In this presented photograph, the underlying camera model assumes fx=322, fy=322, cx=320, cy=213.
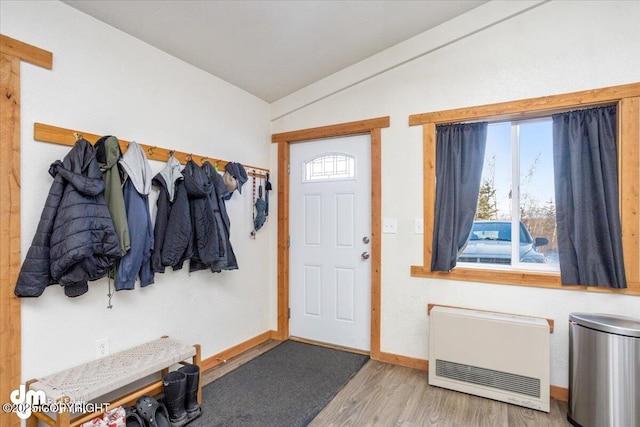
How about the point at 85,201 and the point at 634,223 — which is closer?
the point at 85,201

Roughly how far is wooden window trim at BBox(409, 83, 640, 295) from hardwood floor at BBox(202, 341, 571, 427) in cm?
86

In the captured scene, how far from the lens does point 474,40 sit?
2.61 meters

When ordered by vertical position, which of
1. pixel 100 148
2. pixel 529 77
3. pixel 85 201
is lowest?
pixel 85 201

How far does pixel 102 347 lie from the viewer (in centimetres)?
204

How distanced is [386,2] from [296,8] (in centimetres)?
65

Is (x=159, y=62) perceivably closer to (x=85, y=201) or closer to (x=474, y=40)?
(x=85, y=201)

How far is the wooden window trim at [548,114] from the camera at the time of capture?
2139 mm

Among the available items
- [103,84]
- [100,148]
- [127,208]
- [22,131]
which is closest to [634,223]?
[127,208]

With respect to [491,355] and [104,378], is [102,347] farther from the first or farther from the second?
[491,355]

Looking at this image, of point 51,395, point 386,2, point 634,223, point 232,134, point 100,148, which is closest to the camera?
point 51,395

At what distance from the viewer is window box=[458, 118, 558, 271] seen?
2482mm

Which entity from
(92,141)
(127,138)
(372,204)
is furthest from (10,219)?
(372,204)

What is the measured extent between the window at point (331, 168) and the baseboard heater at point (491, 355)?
151 centimetres

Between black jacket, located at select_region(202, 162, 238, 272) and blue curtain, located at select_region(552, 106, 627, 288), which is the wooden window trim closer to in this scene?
blue curtain, located at select_region(552, 106, 627, 288)
